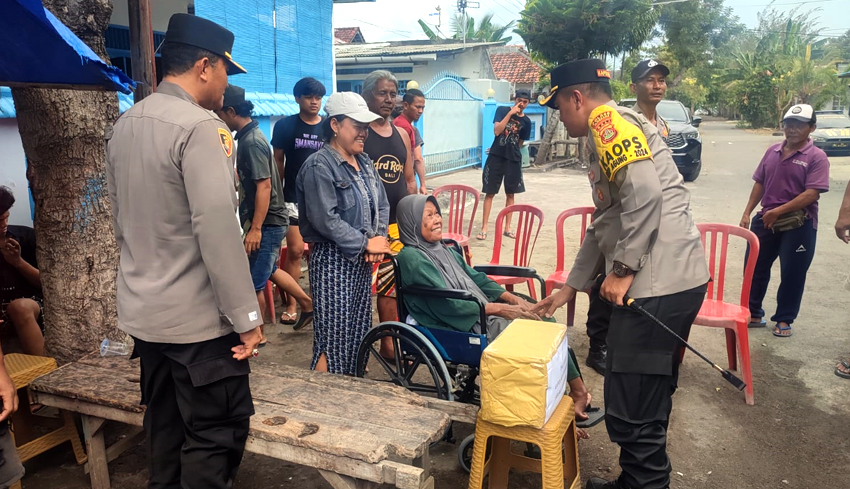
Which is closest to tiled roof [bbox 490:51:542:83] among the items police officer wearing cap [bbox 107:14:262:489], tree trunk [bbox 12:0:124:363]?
tree trunk [bbox 12:0:124:363]

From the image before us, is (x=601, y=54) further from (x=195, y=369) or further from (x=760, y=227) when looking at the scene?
(x=195, y=369)

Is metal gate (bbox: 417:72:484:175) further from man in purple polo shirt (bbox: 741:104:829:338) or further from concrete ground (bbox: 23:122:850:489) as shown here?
man in purple polo shirt (bbox: 741:104:829:338)

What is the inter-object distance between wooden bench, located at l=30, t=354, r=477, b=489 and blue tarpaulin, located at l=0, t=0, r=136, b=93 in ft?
Answer: 4.46

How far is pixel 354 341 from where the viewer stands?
3482 mm

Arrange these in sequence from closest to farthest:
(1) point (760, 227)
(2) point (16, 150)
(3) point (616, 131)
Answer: (3) point (616, 131) < (1) point (760, 227) < (2) point (16, 150)

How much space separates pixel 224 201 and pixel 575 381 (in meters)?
2.06

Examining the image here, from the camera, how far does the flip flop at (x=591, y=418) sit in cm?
326

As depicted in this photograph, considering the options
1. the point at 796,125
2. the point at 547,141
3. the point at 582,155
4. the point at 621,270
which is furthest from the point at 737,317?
the point at 582,155

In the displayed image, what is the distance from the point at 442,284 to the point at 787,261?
3.04m

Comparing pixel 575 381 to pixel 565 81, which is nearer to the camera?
pixel 565 81

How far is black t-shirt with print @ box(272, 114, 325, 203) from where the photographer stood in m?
4.89

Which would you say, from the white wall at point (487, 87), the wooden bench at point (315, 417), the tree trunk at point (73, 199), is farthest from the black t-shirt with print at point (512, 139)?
the white wall at point (487, 87)

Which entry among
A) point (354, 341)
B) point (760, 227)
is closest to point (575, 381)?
point (354, 341)

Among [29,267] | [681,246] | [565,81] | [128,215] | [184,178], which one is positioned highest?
[565,81]
